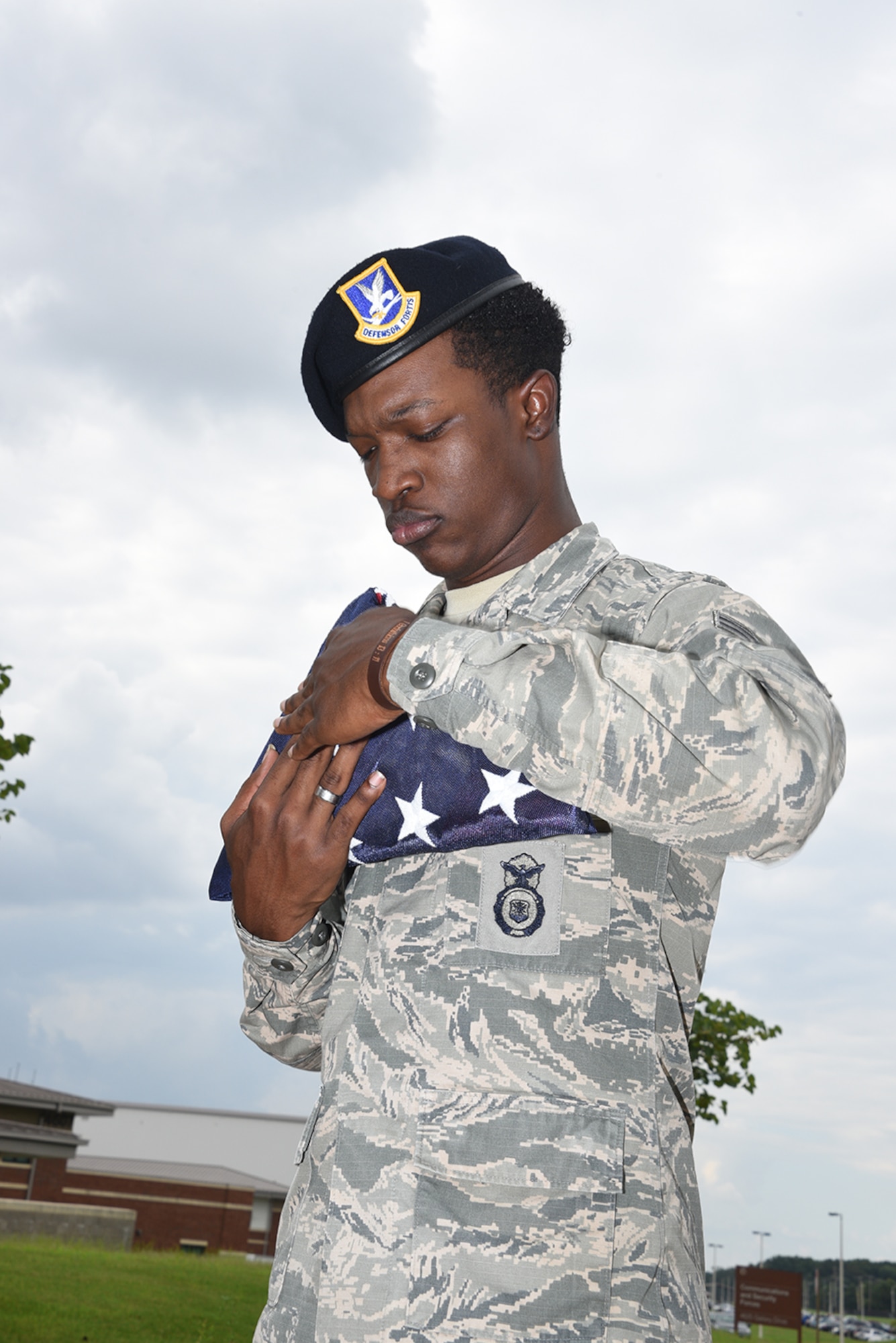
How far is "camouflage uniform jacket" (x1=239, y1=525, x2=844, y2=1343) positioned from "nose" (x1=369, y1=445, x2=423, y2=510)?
1.40 ft

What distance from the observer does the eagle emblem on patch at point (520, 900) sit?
5.47 feet

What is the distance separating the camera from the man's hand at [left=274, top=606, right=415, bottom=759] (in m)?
1.66

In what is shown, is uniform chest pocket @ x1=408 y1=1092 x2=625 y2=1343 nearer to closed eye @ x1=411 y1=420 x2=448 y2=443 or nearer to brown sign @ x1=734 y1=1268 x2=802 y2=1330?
closed eye @ x1=411 y1=420 x2=448 y2=443

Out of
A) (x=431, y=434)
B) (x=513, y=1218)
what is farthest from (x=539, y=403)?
(x=513, y=1218)

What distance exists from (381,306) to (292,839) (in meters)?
1.03

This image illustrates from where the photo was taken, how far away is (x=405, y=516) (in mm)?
2127

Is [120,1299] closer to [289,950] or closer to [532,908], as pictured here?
[289,950]

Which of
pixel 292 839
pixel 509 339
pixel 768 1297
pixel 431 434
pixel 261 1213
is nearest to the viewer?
pixel 292 839

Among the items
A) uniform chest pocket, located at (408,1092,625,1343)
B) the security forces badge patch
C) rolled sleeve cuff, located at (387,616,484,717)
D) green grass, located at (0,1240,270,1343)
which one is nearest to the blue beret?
rolled sleeve cuff, located at (387,616,484,717)

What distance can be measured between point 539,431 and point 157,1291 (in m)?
12.5

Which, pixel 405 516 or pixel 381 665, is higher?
pixel 405 516

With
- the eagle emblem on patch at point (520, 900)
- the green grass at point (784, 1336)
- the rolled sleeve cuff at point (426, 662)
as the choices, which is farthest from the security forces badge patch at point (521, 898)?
the green grass at point (784, 1336)

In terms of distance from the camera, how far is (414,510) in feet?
6.93

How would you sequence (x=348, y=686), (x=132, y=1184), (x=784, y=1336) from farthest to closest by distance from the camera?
(x=784, y=1336)
(x=132, y=1184)
(x=348, y=686)
